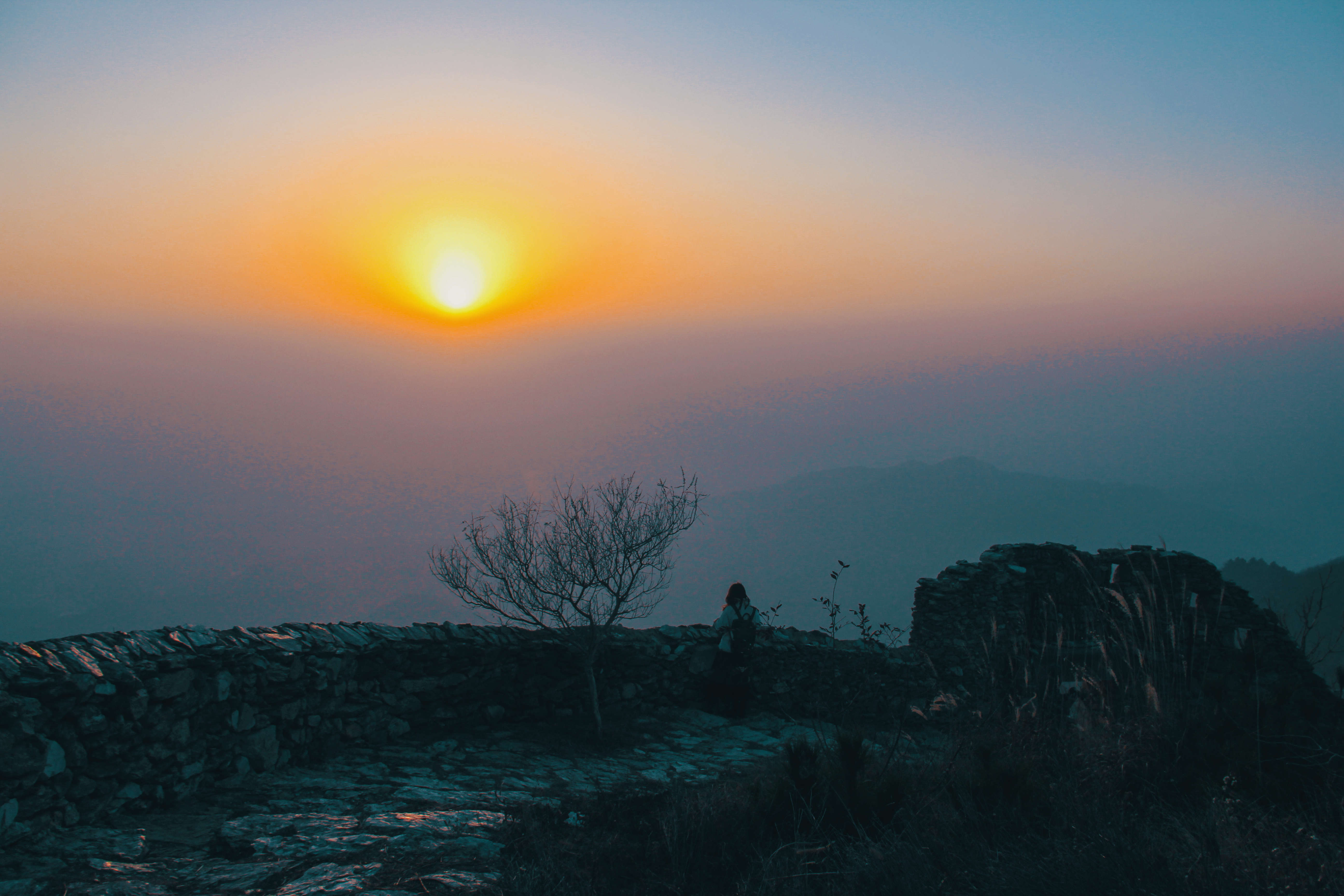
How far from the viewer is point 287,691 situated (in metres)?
6.18

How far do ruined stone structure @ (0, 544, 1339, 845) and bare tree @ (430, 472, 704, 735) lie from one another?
1.14 ft

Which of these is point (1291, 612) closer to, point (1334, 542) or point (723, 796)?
point (723, 796)

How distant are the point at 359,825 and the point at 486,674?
316cm

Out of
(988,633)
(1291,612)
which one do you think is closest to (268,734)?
(988,633)

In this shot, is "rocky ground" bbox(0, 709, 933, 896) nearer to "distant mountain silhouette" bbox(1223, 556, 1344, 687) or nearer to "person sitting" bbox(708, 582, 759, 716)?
"person sitting" bbox(708, 582, 759, 716)

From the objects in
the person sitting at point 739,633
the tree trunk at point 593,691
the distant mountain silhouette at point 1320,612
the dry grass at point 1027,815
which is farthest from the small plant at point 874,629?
the tree trunk at point 593,691

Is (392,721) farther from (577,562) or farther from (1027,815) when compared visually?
(1027,815)

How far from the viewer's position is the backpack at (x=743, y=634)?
9.13 meters

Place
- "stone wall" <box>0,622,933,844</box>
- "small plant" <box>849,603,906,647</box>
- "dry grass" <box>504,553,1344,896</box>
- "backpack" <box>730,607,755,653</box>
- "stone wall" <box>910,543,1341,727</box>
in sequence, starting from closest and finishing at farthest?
"dry grass" <box>504,553,1344,896</box>
"stone wall" <box>0,622,933,844</box>
"small plant" <box>849,603,906,647</box>
"stone wall" <box>910,543,1341,727</box>
"backpack" <box>730,607,755,653</box>

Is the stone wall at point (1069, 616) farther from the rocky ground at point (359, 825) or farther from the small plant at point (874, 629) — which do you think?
the rocky ground at point (359, 825)

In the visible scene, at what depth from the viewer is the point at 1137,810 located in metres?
4.05

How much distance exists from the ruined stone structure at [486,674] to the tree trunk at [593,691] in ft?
0.90

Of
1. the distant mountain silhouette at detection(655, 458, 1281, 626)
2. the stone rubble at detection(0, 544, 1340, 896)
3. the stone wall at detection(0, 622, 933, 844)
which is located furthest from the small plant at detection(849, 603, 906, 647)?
the distant mountain silhouette at detection(655, 458, 1281, 626)

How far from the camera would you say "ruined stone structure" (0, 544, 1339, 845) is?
183 inches
